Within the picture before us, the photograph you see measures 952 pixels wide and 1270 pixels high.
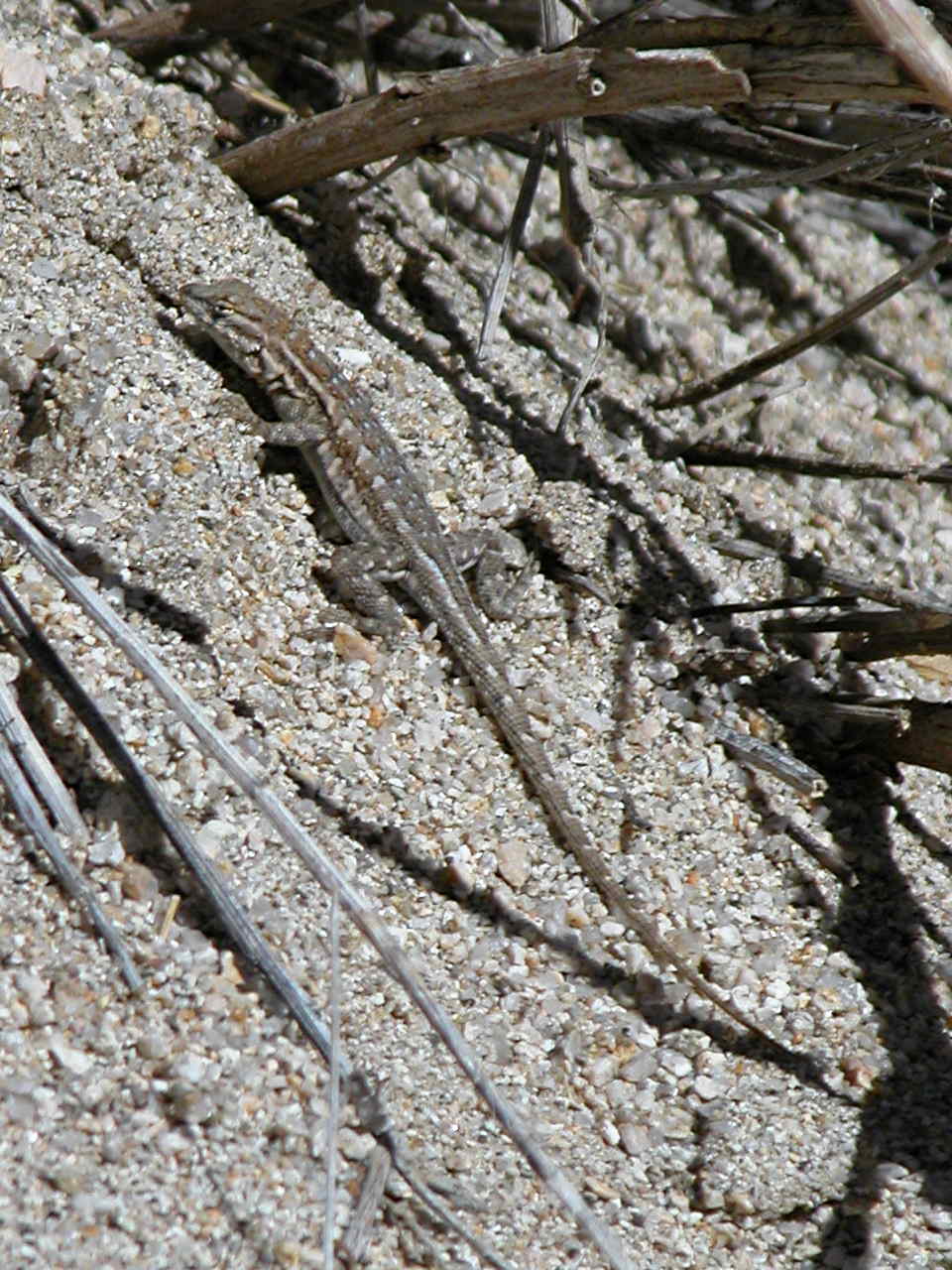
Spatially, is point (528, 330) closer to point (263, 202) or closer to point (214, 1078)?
point (263, 202)

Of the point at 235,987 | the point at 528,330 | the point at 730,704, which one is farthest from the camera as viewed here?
the point at 528,330

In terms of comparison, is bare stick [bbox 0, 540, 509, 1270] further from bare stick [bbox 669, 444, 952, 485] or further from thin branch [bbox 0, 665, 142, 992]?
bare stick [bbox 669, 444, 952, 485]

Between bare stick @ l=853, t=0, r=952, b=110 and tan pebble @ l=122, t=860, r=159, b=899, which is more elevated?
bare stick @ l=853, t=0, r=952, b=110

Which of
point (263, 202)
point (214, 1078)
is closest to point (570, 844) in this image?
point (214, 1078)

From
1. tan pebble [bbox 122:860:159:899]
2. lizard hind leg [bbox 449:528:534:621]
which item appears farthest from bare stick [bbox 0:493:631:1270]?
lizard hind leg [bbox 449:528:534:621]

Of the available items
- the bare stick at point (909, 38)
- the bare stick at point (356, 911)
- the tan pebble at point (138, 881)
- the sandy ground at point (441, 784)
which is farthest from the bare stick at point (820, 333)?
the tan pebble at point (138, 881)

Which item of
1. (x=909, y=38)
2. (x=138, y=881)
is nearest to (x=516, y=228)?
(x=909, y=38)

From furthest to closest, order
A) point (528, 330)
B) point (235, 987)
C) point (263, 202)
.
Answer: point (528, 330) → point (263, 202) → point (235, 987)
